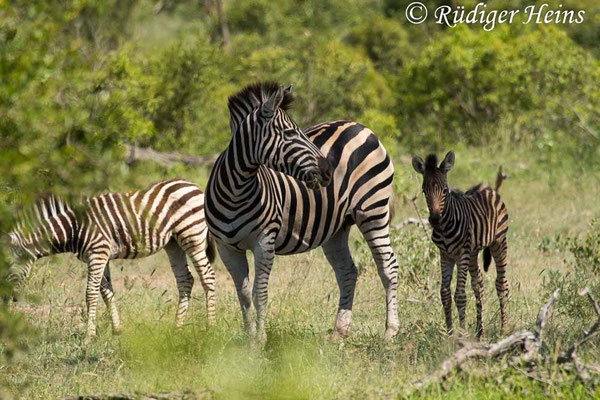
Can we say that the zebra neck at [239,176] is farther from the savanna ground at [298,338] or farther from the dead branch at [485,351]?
the dead branch at [485,351]

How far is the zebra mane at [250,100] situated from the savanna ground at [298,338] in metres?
1.58

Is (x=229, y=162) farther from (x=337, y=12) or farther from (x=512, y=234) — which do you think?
(x=337, y=12)

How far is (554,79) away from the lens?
1593cm

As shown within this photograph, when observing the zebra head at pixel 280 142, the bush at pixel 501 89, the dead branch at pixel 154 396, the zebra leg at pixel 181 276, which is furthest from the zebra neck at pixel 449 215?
the bush at pixel 501 89

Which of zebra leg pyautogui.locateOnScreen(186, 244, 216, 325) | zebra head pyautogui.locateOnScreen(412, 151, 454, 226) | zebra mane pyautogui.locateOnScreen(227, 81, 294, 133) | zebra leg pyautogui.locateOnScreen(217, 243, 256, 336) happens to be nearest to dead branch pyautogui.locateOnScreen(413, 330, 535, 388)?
zebra head pyautogui.locateOnScreen(412, 151, 454, 226)

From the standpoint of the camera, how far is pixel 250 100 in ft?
22.2

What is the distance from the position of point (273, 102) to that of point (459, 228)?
184 centimetres

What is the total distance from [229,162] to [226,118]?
10177 mm

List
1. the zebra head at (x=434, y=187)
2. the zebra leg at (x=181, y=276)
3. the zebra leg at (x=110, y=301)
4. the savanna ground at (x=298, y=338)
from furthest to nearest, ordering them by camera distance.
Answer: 1. the zebra leg at (x=181, y=276)
2. the zebra leg at (x=110, y=301)
3. the zebra head at (x=434, y=187)
4. the savanna ground at (x=298, y=338)

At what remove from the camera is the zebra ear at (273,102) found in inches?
250

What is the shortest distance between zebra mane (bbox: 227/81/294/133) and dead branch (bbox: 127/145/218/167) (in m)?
7.54

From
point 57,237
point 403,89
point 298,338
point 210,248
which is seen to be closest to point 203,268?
point 210,248

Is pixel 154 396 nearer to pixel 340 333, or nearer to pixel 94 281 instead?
pixel 340 333

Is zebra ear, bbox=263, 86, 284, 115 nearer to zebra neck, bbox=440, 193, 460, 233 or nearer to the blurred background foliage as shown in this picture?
zebra neck, bbox=440, 193, 460, 233
